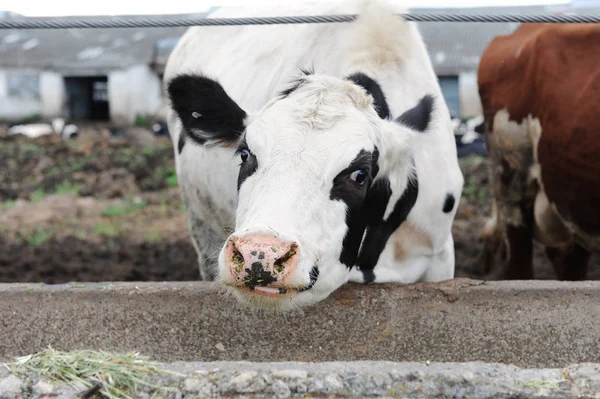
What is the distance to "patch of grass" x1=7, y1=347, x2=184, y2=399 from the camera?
2.62 m

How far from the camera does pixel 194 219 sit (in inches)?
201

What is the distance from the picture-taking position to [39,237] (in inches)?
296

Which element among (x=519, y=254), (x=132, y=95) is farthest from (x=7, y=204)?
(x=132, y=95)

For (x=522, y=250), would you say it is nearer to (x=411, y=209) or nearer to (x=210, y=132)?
(x=411, y=209)

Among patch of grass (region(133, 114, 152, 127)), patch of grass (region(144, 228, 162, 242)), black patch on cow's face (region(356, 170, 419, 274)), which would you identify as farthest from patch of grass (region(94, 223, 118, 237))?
patch of grass (region(133, 114, 152, 127))

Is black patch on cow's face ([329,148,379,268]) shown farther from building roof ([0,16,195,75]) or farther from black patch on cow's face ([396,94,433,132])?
building roof ([0,16,195,75])

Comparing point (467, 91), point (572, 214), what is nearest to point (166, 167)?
point (572, 214)

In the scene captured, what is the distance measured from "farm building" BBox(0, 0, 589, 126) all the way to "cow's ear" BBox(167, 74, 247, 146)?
19706 millimetres

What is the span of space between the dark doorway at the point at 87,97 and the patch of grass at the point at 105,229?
1850 cm

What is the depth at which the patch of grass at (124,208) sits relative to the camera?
8.89 meters

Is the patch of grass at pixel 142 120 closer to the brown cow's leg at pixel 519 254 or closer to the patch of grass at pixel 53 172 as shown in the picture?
the patch of grass at pixel 53 172

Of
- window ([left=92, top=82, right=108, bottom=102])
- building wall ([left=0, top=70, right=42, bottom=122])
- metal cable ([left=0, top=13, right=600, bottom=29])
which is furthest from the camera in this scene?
window ([left=92, top=82, right=108, bottom=102])

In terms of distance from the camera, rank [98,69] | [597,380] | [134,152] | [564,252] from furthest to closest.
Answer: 1. [98,69]
2. [134,152]
3. [564,252]
4. [597,380]

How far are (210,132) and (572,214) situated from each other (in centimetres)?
249
